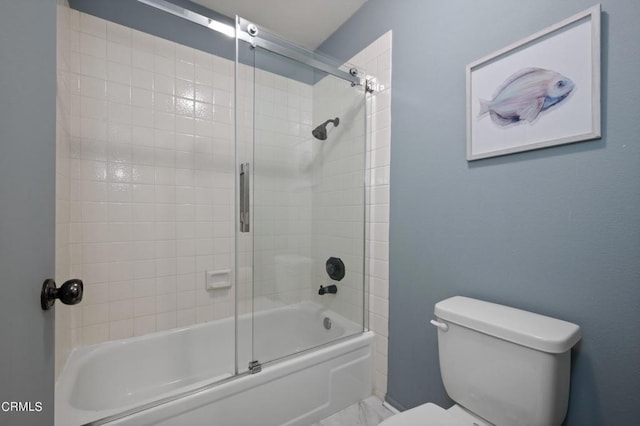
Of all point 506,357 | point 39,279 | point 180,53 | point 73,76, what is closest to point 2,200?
point 39,279

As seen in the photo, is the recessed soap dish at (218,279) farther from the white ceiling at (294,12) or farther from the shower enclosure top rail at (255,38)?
the white ceiling at (294,12)

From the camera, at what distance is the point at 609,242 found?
838 mm

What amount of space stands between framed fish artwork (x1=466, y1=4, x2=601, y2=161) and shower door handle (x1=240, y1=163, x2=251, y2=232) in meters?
1.08

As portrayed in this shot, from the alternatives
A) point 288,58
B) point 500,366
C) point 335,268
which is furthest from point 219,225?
point 500,366

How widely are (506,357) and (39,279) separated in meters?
1.36

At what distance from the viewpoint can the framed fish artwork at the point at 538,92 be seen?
0.86 metres

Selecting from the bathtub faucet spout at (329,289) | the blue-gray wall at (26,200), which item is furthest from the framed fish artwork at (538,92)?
the blue-gray wall at (26,200)

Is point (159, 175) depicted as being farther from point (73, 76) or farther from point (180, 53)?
point (180, 53)

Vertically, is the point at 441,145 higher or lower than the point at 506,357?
higher

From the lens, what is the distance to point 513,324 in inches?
36.0

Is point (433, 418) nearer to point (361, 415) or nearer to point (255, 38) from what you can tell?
point (361, 415)

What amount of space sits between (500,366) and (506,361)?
0.11ft

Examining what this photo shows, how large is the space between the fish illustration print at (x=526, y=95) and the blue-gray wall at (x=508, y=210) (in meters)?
0.11

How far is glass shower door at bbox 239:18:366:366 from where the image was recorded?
1.54 meters
